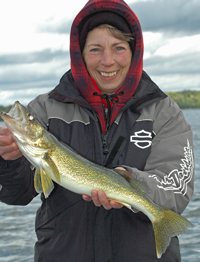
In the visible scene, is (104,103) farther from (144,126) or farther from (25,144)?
(25,144)

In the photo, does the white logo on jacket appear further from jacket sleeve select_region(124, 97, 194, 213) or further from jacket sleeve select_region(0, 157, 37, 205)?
jacket sleeve select_region(0, 157, 37, 205)

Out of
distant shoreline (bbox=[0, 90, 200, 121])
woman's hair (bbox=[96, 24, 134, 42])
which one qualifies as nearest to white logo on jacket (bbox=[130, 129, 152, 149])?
woman's hair (bbox=[96, 24, 134, 42])

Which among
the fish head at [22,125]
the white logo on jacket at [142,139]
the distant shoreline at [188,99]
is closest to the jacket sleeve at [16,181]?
the fish head at [22,125]

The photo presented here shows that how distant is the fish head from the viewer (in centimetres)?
309

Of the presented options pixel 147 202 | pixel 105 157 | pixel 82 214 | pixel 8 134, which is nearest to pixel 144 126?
pixel 105 157

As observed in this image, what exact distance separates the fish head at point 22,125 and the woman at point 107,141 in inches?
4.1

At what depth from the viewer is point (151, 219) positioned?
10.4ft

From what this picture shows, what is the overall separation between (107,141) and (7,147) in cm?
103

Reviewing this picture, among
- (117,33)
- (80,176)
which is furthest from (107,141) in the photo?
(117,33)

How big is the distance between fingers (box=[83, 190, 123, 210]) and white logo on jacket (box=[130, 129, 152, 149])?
670mm

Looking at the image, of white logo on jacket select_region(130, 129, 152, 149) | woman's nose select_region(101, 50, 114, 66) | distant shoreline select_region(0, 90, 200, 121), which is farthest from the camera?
distant shoreline select_region(0, 90, 200, 121)

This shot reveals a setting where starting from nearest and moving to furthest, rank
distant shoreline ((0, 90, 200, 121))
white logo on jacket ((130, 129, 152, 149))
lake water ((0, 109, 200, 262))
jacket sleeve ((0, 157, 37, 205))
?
jacket sleeve ((0, 157, 37, 205)) < white logo on jacket ((130, 129, 152, 149)) < lake water ((0, 109, 200, 262)) < distant shoreline ((0, 90, 200, 121))

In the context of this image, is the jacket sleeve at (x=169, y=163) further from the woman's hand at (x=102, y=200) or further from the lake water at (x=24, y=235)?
the lake water at (x=24, y=235)

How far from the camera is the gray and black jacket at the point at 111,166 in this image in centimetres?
321
